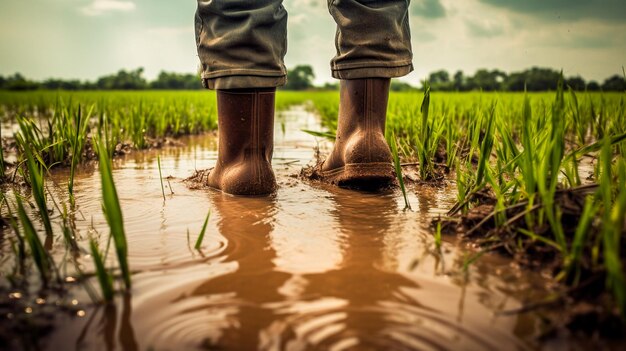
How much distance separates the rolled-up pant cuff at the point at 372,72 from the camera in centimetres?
177

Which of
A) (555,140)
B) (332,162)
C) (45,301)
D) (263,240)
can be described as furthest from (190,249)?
(332,162)

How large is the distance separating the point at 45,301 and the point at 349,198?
993 mm

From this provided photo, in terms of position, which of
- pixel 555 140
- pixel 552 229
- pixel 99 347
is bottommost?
pixel 99 347

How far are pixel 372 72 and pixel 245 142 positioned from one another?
0.59m

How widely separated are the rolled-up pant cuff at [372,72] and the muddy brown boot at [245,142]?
0.33 metres

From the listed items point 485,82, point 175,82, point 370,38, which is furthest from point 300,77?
point 370,38

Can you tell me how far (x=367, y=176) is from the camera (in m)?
1.67

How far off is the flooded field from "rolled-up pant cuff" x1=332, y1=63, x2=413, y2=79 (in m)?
0.68

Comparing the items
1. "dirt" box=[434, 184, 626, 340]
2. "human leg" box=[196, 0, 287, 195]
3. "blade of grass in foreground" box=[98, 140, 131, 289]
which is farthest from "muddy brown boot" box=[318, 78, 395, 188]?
"blade of grass in foreground" box=[98, 140, 131, 289]

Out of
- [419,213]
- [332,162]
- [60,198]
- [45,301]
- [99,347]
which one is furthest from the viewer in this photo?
[332,162]

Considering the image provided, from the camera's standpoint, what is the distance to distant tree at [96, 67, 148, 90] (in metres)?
46.3

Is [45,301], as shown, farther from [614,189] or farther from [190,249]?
[614,189]

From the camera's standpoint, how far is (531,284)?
77 centimetres

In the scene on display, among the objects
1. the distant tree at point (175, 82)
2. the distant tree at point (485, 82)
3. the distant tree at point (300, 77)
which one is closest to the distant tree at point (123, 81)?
the distant tree at point (175, 82)
